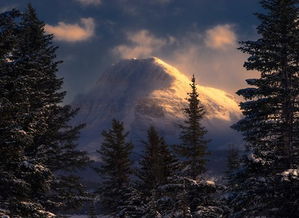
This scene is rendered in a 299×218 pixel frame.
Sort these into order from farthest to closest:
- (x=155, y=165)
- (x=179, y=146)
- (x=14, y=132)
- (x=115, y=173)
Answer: (x=115, y=173)
(x=155, y=165)
(x=179, y=146)
(x=14, y=132)

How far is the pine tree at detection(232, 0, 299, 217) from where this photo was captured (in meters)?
19.1

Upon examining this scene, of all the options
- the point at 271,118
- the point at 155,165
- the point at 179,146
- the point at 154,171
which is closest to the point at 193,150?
the point at 179,146

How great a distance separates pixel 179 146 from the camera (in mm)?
28578

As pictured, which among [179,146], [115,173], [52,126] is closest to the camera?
[52,126]

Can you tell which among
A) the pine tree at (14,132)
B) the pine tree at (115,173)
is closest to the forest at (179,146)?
the pine tree at (14,132)

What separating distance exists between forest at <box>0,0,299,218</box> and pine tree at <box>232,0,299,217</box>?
1.8 inches

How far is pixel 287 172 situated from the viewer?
17.9m

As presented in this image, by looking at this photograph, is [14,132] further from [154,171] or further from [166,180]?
[154,171]

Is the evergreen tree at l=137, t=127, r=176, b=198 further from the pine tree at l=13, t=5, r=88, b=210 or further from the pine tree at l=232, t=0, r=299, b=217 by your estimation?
the pine tree at l=232, t=0, r=299, b=217

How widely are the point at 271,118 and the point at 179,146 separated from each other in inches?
360

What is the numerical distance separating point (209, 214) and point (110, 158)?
12602 millimetres

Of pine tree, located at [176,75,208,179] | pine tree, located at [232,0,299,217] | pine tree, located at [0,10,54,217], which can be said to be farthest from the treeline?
pine tree, located at [0,10,54,217]

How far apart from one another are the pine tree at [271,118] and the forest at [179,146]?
1.8 inches

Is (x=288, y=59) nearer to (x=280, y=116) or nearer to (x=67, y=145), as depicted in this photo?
(x=280, y=116)
